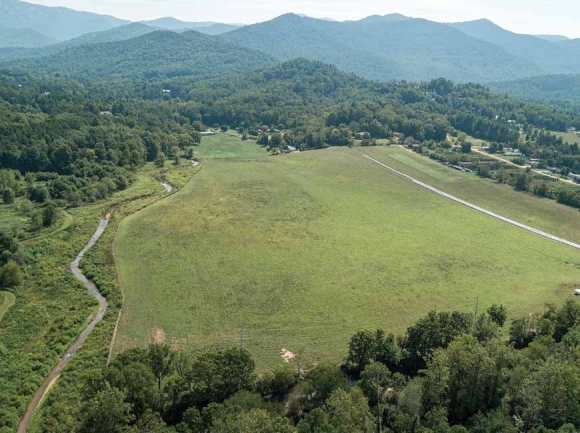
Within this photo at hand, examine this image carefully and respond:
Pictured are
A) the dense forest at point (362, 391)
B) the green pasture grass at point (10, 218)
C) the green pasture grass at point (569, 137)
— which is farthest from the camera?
the green pasture grass at point (569, 137)

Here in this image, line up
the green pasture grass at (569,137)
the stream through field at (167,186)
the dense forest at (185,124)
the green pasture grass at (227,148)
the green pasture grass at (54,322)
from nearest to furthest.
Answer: the green pasture grass at (54,322) → the stream through field at (167,186) → the dense forest at (185,124) → the green pasture grass at (227,148) → the green pasture grass at (569,137)

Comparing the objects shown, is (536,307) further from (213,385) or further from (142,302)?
(142,302)

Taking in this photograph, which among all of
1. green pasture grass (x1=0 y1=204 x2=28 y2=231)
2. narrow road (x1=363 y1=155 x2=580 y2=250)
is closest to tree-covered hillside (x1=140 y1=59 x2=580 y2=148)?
narrow road (x1=363 y1=155 x2=580 y2=250)

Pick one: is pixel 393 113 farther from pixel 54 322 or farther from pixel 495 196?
pixel 54 322

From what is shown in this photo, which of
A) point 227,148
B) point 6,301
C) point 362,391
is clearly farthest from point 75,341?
→ point 227,148

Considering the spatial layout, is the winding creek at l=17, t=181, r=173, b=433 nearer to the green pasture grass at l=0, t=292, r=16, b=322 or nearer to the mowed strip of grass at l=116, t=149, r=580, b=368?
the mowed strip of grass at l=116, t=149, r=580, b=368

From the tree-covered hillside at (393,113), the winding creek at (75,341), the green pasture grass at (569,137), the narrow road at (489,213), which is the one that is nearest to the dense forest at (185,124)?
the tree-covered hillside at (393,113)

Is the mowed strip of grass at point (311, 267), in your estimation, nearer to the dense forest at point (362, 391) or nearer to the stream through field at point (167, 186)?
the stream through field at point (167, 186)
